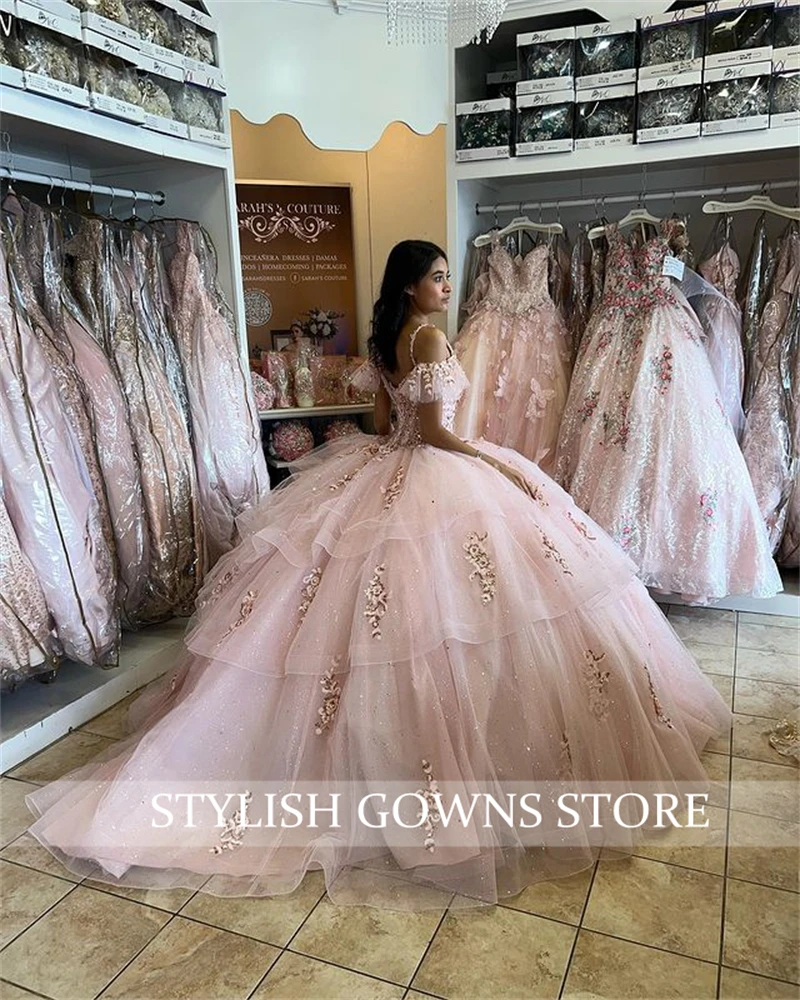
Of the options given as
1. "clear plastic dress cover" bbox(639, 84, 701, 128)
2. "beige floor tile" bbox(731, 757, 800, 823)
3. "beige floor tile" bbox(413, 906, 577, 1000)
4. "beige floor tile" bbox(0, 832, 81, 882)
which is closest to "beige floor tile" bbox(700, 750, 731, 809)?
"beige floor tile" bbox(731, 757, 800, 823)

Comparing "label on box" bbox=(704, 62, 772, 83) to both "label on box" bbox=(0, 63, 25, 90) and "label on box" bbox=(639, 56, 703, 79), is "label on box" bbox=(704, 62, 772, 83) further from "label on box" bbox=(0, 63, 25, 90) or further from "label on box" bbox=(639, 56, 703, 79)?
"label on box" bbox=(0, 63, 25, 90)

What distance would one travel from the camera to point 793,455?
2.83m

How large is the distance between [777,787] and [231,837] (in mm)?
1323

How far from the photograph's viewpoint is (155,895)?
1591 millimetres

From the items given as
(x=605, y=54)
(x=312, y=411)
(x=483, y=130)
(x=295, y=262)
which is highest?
(x=605, y=54)

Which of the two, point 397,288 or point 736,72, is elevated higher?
point 736,72

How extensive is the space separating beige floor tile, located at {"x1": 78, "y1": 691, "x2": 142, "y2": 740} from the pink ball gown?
27 cm

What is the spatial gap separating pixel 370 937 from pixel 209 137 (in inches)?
96.5

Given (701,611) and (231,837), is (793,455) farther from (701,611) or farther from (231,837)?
(231,837)

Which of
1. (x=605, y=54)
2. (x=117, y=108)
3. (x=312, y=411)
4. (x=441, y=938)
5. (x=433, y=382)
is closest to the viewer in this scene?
(x=441, y=938)

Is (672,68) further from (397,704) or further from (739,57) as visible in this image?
(397,704)

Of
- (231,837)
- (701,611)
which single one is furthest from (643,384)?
(231,837)

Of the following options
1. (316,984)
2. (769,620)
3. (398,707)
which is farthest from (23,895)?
(769,620)

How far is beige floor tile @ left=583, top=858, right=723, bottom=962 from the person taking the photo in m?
1.46
